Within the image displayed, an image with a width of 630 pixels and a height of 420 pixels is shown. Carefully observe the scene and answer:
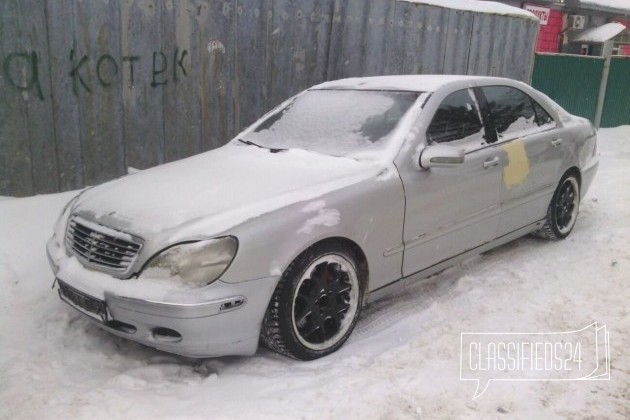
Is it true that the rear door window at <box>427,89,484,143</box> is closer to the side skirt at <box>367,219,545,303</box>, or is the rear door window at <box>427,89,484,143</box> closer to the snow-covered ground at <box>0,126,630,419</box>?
the side skirt at <box>367,219,545,303</box>

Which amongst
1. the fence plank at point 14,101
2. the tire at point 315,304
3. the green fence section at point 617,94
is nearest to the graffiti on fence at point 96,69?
the fence plank at point 14,101

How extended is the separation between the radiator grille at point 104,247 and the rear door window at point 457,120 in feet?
6.71

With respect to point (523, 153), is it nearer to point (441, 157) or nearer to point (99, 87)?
point (441, 157)

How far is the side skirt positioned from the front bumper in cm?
88

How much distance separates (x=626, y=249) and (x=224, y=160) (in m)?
3.52

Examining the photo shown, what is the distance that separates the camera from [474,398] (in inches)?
111

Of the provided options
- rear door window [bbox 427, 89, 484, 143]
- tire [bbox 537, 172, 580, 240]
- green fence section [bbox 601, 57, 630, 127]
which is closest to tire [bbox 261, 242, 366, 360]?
rear door window [bbox 427, 89, 484, 143]

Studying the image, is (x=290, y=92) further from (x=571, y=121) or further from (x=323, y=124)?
(x=571, y=121)

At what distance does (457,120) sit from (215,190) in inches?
73.5

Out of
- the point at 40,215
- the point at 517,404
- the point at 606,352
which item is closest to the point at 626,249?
the point at 606,352

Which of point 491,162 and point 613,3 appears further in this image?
point 613,3

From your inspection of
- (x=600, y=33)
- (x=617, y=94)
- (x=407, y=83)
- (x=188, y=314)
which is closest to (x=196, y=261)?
Answer: (x=188, y=314)

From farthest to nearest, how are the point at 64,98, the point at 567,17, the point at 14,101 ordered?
the point at 567,17 < the point at 64,98 < the point at 14,101

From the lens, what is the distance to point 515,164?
437 centimetres
